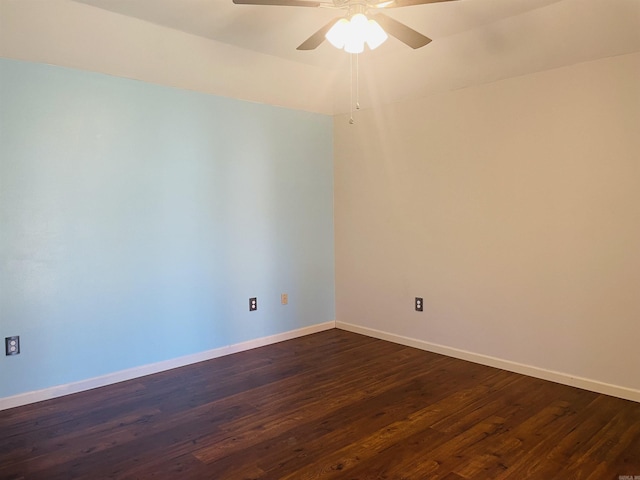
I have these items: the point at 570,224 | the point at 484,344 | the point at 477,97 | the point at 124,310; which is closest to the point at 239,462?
the point at 124,310

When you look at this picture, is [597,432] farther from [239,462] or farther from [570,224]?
[239,462]

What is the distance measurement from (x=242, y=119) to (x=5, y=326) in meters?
2.24

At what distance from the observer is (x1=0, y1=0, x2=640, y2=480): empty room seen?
2.44 m

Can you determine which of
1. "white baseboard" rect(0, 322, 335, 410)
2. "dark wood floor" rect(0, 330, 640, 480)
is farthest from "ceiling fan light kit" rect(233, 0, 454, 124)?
"white baseboard" rect(0, 322, 335, 410)

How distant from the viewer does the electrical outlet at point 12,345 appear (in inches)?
111

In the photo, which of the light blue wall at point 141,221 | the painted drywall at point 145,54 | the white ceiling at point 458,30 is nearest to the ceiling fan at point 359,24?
the white ceiling at point 458,30

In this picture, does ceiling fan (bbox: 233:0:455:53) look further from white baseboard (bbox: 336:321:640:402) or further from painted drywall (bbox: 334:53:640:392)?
white baseboard (bbox: 336:321:640:402)

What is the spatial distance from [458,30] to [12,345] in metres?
3.53

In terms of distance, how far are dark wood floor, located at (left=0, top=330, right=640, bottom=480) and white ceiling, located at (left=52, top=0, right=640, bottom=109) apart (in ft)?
7.13

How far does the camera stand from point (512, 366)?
3.40 meters

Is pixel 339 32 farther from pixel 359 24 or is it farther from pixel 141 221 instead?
pixel 141 221

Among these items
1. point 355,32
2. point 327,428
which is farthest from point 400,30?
point 327,428

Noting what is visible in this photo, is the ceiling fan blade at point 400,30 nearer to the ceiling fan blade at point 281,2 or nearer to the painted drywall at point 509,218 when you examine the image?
the ceiling fan blade at point 281,2

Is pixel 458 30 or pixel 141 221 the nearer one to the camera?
pixel 458 30
